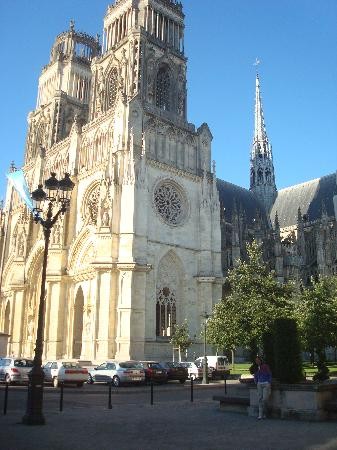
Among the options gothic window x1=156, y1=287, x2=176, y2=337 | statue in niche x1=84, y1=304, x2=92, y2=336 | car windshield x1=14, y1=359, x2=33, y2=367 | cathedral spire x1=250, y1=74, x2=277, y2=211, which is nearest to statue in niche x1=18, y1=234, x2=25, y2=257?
statue in niche x1=84, y1=304, x2=92, y2=336

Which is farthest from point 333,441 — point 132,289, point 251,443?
point 132,289

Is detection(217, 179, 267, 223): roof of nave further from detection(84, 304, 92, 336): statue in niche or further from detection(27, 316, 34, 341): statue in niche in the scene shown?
detection(27, 316, 34, 341): statue in niche

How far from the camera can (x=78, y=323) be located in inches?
1539

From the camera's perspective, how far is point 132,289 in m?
33.7

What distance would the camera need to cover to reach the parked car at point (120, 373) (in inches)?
969

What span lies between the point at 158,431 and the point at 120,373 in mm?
14427

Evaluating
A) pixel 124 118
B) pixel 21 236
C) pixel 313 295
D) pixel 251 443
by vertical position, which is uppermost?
pixel 124 118

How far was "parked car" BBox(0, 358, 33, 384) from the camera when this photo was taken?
81.3ft

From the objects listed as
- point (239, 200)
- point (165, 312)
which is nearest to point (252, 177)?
point (239, 200)

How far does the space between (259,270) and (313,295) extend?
11.5 feet

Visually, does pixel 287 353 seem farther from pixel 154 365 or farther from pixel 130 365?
pixel 154 365

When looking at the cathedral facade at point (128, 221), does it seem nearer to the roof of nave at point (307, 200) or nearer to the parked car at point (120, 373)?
the roof of nave at point (307, 200)

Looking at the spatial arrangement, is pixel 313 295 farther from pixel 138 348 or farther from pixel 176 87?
pixel 176 87

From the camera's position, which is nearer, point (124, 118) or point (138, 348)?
point (138, 348)
